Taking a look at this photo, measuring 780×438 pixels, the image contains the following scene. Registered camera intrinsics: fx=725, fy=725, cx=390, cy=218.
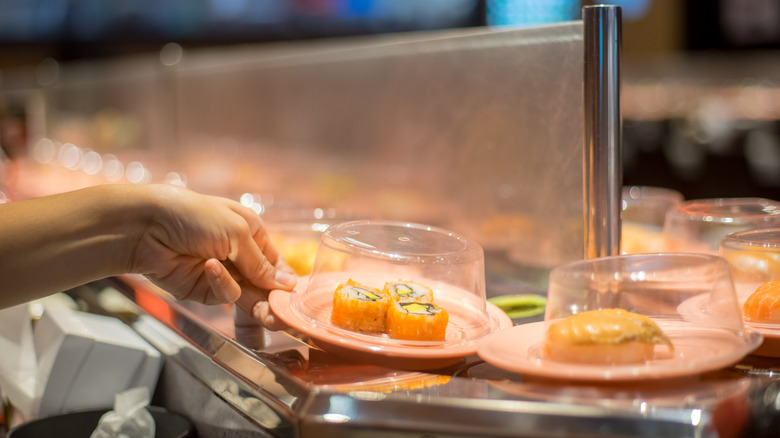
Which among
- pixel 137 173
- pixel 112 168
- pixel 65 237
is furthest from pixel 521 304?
pixel 112 168

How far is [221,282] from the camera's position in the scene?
115cm

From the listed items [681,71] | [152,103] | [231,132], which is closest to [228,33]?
[152,103]

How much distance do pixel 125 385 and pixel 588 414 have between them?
95 cm

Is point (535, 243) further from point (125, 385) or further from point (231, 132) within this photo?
point (231, 132)

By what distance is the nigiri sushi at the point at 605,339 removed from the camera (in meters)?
0.88

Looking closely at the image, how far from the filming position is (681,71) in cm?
816

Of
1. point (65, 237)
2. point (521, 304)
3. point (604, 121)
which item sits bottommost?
point (521, 304)

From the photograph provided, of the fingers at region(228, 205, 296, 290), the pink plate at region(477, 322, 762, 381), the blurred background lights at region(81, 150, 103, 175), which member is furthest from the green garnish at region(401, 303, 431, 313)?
the blurred background lights at region(81, 150, 103, 175)

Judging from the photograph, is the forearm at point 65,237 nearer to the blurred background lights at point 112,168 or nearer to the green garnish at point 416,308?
the green garnish at point 416,308

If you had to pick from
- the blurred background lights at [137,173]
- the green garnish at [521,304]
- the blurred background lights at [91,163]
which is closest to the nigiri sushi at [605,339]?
the green garnish at [521,304]

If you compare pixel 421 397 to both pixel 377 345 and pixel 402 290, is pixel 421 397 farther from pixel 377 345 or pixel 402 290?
pixel 402 290

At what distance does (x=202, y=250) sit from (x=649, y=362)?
0.69 metres

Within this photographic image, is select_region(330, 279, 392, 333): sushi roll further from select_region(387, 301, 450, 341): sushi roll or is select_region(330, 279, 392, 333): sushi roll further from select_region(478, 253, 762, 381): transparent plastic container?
select_region(478, 253, 762, 381): transparent plastic container

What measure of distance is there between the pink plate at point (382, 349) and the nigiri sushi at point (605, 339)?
0.13 meters
